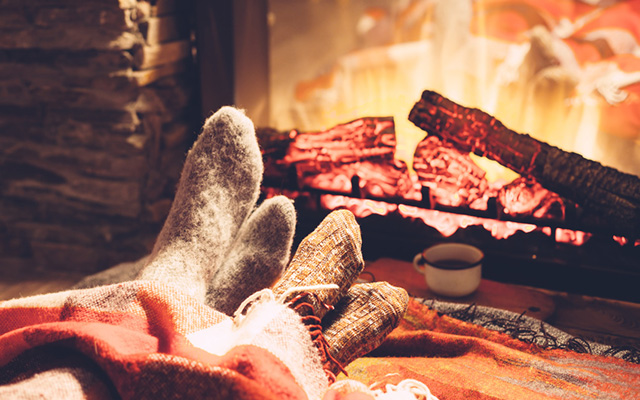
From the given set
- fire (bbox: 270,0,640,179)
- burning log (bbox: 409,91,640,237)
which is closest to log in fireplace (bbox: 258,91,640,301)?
burning log (bbox: 409,91,640,237)

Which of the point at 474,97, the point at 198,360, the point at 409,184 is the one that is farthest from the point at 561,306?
the point at 198,360

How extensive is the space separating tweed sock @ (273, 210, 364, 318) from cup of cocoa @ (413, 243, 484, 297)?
1.00 feet

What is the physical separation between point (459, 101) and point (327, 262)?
2.32 feet

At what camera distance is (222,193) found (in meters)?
0.97

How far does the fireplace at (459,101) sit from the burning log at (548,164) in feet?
0.08

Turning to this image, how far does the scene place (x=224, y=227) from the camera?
38.0 inches

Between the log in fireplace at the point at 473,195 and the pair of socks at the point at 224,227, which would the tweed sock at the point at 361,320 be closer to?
the pair of socks at the point at 224,227

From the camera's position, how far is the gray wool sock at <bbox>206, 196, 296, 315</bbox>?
0.93 meters

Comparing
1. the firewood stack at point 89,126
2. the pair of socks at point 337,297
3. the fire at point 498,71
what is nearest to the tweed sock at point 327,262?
the pair of socks at point 337,297

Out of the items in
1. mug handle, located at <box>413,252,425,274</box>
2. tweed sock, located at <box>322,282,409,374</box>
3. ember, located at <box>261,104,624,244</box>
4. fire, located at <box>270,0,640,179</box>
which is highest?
fire, located at <box>270,0,640,179</box>

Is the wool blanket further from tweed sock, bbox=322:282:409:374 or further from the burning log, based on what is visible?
the burning log

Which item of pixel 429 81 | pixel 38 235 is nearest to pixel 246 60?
pixel 429 81

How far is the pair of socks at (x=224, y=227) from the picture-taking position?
91 centimetres

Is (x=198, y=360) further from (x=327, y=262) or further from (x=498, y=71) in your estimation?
(x=498, y=71)
